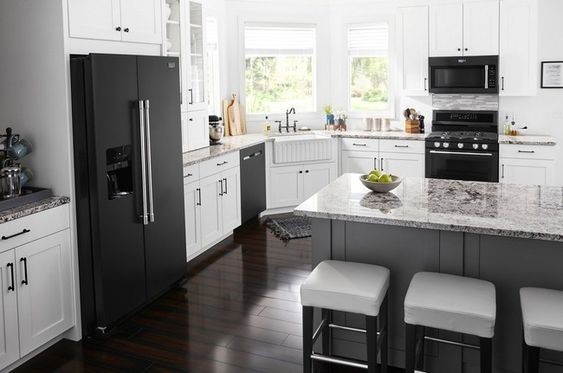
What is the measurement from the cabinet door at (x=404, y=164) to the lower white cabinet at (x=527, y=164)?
87 centimetres

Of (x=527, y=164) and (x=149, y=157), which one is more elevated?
(x=149, y=157)

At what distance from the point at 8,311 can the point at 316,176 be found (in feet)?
14.0

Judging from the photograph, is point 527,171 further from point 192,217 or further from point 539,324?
point 539,324

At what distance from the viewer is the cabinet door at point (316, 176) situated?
22.5 feet

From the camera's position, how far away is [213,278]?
4.75 meters

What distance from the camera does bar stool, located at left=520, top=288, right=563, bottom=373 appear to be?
2410 mm

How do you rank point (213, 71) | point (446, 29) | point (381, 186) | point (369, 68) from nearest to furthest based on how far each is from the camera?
point (381, 186)
point (446, 29)
point (213, 71)
point (369, 68)

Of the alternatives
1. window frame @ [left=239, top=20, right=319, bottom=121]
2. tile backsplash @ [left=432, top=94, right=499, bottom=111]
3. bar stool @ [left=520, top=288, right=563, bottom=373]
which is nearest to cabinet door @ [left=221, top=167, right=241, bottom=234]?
window frame @ [left=239, top=20, right=319, bottom=121]

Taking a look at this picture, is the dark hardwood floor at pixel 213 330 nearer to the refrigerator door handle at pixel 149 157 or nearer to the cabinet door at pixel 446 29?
the refrigerator door handle at pixel 149 157

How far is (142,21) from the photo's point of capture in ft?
13.9

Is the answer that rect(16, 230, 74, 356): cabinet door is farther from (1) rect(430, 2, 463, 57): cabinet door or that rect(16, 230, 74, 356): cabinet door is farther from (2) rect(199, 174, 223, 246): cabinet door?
(1) rect(430, 2, 463, 57): cabinet door

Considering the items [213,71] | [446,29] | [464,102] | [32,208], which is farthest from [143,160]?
[464,102]

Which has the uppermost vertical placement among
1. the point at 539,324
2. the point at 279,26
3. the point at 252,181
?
the point at 279,26

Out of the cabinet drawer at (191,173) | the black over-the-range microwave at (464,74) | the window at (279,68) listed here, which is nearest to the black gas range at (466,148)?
the black over-the-range microwave at (464,74)
